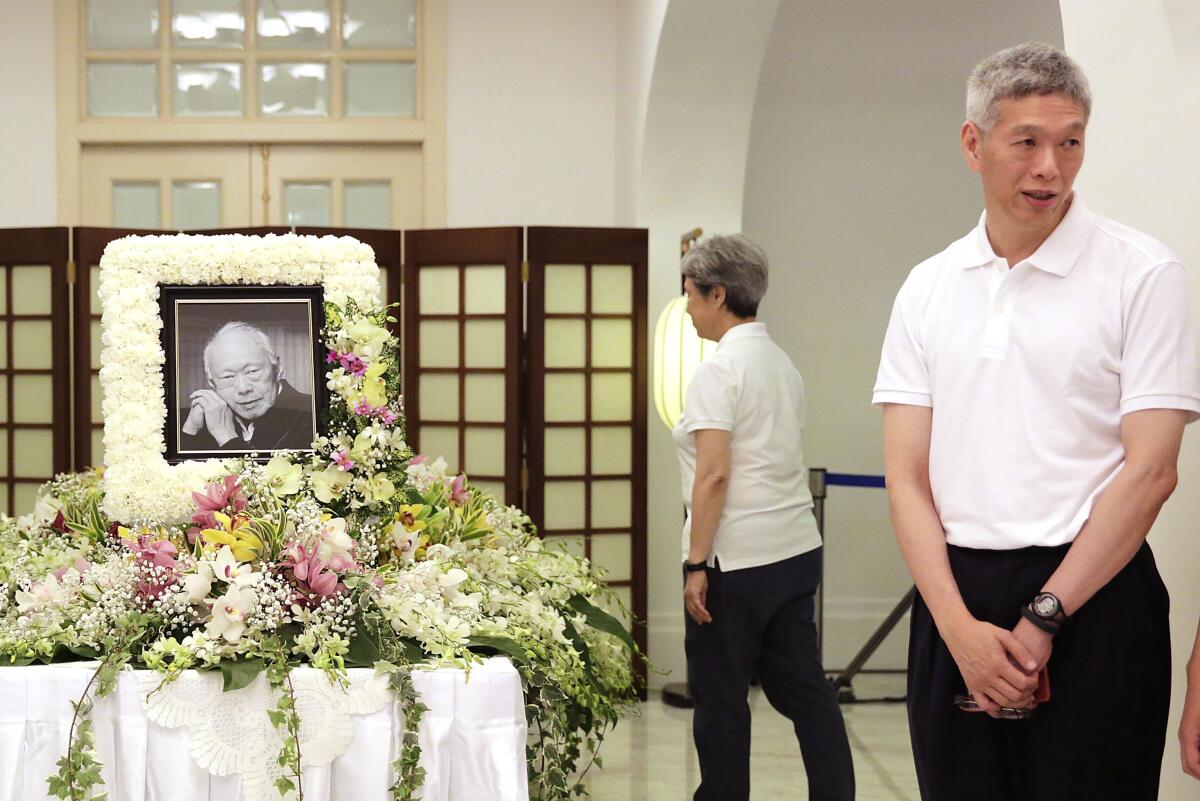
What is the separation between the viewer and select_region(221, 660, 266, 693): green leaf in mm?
1908

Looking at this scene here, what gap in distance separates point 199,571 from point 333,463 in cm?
36

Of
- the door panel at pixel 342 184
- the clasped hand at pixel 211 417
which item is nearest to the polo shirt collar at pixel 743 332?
the clasped hand at pixel 211 417

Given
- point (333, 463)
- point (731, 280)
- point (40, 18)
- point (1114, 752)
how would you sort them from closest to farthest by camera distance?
point (1114, 752) → point (333, 463) → point (731, 280) → point (40, 18)

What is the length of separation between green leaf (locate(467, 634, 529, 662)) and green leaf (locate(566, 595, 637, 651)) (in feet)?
1.64

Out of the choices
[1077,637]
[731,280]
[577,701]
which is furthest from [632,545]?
[1077,637]

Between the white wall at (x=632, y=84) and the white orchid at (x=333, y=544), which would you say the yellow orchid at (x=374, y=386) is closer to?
the white orchid at (x=333, y=544)

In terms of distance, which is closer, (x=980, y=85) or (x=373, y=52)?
(x=980, y=85)

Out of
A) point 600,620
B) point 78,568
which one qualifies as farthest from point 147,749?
point 600,620

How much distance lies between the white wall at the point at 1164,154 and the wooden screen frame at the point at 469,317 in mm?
3373

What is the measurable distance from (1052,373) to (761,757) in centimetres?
297

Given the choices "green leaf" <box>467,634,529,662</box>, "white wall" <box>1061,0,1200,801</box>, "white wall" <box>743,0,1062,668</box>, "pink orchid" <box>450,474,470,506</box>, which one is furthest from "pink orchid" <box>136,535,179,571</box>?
"white wall" <box>743,0,1062,668</box>

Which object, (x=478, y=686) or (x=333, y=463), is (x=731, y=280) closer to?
(x=333, y=463)

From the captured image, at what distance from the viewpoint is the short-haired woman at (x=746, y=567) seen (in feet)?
9.75

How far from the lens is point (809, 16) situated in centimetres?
548
